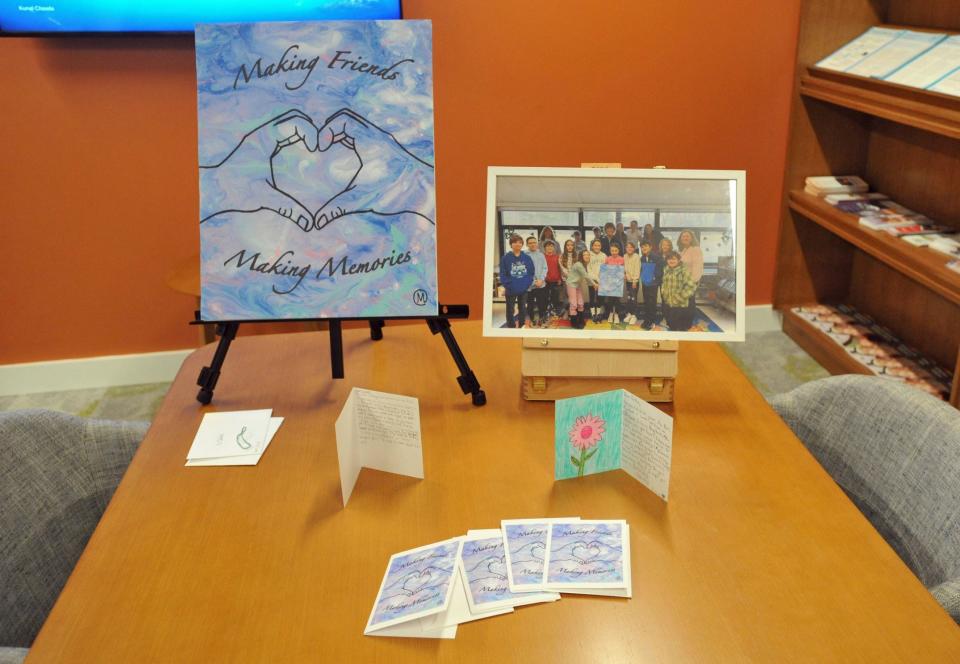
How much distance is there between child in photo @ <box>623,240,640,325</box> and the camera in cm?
161

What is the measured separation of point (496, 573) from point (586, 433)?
0.98 ft

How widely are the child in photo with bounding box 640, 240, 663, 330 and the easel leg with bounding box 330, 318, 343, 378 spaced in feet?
1.94

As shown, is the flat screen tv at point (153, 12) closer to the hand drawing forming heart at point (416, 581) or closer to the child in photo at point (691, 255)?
the child in photo at point (691, 255)

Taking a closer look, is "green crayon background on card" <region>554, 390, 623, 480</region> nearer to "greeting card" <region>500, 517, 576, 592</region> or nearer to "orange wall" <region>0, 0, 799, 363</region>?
"greeting card" <region>500, 517, 576, 592</region>

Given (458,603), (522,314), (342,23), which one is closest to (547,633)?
(458,603)

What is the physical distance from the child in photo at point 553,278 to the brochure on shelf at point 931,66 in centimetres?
152

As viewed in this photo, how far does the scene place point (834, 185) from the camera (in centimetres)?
322

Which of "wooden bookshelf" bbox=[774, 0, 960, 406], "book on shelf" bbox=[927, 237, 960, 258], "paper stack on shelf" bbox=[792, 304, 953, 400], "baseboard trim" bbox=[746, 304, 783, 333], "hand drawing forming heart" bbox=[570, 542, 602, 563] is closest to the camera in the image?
"hand drawing forming heart" bbox=[570, 542, 602, 563]

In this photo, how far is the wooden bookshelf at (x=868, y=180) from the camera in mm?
2688

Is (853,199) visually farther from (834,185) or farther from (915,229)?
(915,229)

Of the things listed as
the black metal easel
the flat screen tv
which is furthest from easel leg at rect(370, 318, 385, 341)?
the flat screen tv

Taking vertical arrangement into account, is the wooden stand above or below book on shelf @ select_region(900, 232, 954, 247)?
below

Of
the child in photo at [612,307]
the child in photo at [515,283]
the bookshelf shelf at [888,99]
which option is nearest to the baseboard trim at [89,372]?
the child in photo at [515,283]

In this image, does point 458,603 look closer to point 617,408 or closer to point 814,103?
point 617,408
